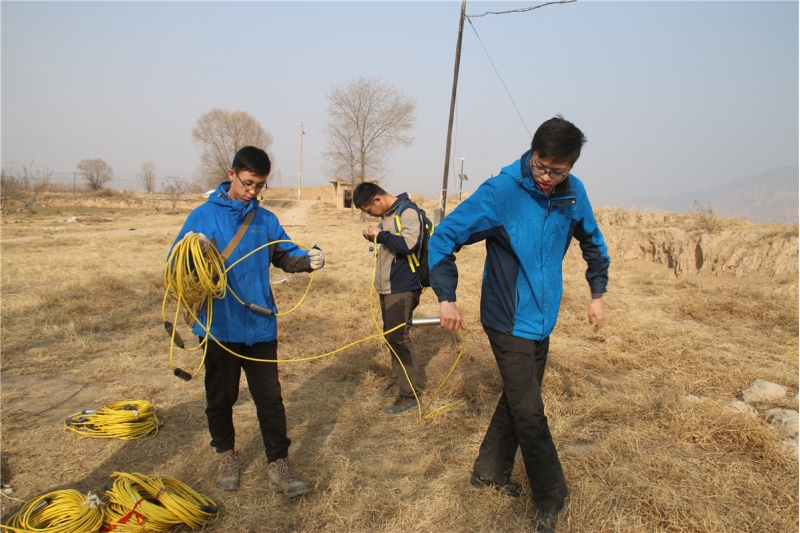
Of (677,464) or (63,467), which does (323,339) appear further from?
(677,464)

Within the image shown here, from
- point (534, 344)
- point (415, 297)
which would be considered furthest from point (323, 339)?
point (534, 344)

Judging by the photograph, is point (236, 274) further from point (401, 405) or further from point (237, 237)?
point (401, 405)

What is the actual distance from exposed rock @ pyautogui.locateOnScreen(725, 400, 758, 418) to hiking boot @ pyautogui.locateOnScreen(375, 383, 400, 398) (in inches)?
103

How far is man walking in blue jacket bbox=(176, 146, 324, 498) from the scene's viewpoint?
274 cm

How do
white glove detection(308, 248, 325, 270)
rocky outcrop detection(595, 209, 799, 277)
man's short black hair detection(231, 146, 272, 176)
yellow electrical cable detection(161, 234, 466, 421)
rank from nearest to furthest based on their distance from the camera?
yellow electrical cable detection(161, 234, 466, 421)
man's short black hair detection(231, 146, 272, 176)
white glove detection(308, 248, 325, 270)
rocky outcrop detection(595, 209, 799, 277)

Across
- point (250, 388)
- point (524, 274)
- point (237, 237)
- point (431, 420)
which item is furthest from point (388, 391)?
point (524, 274)

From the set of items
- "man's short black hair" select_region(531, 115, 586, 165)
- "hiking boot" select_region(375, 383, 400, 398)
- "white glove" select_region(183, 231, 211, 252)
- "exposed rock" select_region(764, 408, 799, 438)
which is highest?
"man's short black hair" select_region(531, 115, 586, 165)

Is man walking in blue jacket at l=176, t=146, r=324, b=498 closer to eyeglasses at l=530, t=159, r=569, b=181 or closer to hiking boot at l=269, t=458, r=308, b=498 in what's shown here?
hiking boot at l=269, t=458, r=308, b=498

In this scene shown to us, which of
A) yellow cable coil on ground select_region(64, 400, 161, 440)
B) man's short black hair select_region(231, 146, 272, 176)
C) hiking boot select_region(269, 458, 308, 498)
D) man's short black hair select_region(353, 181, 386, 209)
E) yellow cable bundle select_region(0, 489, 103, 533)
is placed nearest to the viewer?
yellow cable bundle select_region(0, 489, 103, 533)

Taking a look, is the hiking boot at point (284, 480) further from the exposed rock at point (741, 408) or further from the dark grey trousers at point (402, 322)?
the exposed rock at point (741, 408)

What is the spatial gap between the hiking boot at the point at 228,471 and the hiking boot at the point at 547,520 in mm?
1724

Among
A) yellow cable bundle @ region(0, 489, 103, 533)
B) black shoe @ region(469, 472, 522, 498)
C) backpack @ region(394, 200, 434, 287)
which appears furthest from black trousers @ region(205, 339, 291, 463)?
backpack @ region(394, 200, 434, 287)

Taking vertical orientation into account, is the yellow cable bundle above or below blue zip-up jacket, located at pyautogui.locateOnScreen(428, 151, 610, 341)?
below

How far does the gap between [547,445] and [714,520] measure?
0.95 metres
